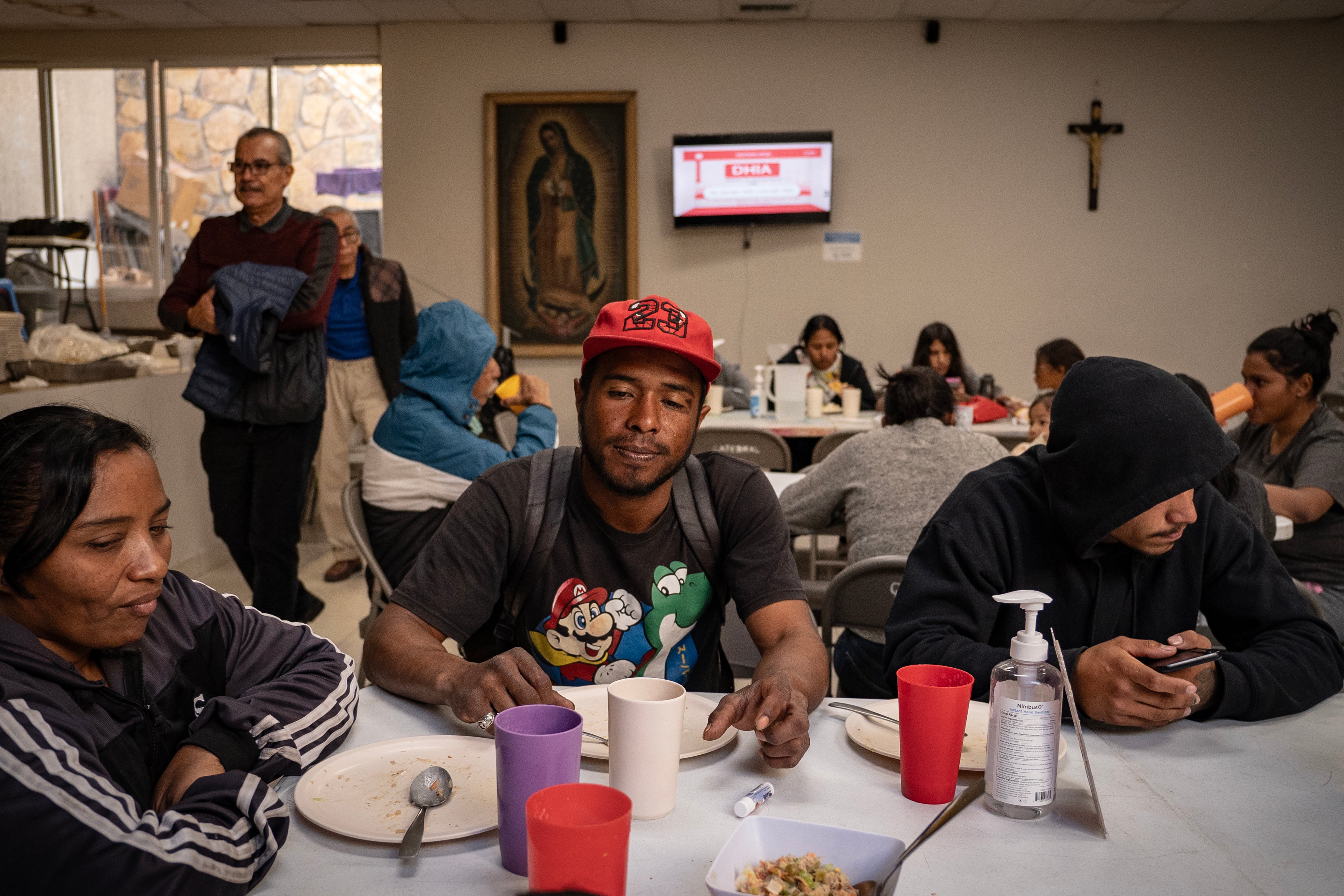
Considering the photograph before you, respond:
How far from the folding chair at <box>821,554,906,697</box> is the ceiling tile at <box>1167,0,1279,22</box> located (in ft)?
18.5

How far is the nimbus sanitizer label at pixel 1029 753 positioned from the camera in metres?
0.99

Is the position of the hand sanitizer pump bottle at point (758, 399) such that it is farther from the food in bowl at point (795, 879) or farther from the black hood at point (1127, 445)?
the food in bowl at point (795, 879)

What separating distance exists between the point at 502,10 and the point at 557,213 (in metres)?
1.30

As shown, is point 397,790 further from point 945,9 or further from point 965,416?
point 945,9

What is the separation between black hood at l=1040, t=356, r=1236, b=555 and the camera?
1.33m

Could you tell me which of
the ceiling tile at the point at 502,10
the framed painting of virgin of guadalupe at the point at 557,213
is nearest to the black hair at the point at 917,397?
the framed painting of virgin of guadalupe at the point at 557,213

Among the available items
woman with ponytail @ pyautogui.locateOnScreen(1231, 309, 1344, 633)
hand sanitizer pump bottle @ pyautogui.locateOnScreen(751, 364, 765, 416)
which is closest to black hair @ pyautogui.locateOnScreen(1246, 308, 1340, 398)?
woman with ponytail @ pyautogui.locateOnScreen(1231, 309, 1344, 633)

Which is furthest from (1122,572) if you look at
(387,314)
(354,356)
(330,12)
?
(330,12)

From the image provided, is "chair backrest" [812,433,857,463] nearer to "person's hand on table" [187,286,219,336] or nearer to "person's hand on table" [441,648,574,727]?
"person's hand on table" [187,286,219,336]

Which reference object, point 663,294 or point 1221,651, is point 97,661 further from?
point 663,294

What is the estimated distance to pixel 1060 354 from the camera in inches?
199

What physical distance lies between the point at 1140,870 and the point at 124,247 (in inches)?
295

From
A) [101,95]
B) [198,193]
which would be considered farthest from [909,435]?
[101,95]

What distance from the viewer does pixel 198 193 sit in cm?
683
